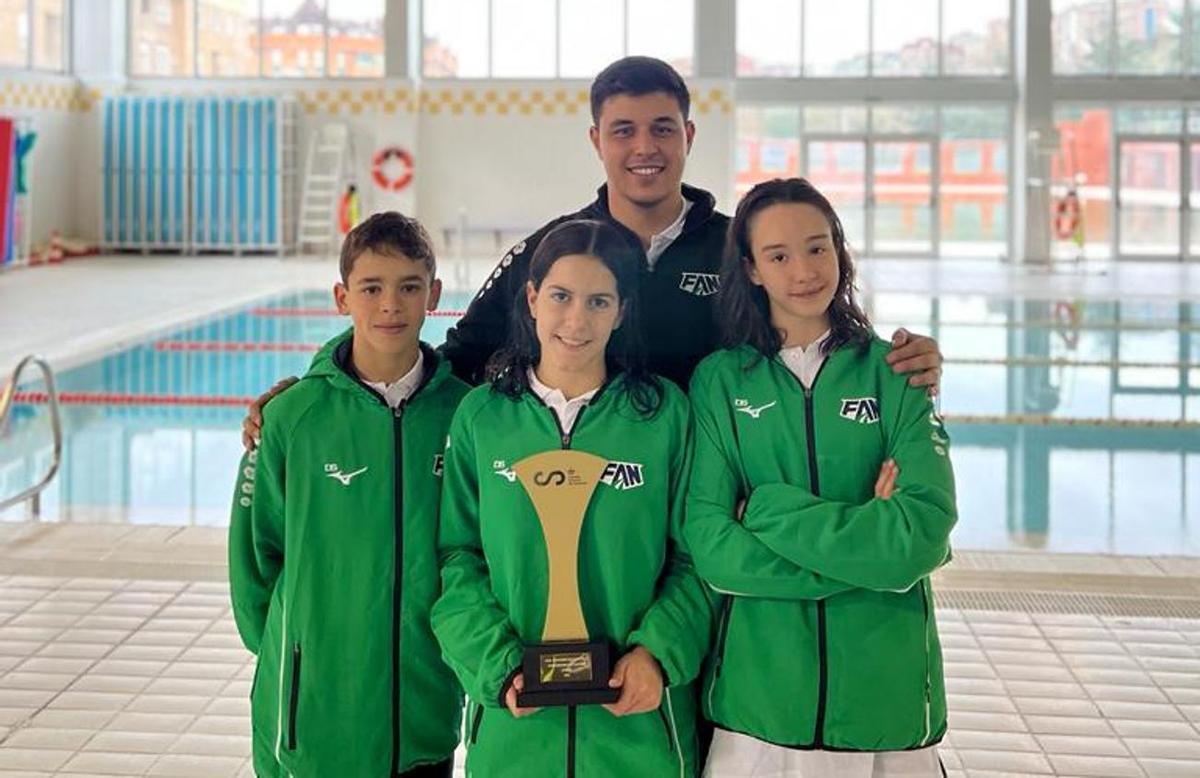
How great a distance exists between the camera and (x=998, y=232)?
21.9 meters

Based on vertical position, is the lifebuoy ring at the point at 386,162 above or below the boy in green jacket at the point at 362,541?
above

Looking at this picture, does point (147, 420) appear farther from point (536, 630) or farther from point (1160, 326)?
point (1160, 326)

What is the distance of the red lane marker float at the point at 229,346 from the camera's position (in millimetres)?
10711

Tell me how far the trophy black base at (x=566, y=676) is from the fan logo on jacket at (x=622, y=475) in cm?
23

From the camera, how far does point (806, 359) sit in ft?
6.77

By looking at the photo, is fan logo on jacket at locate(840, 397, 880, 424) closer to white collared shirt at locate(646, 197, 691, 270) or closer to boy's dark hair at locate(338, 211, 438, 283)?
white collared shirt at locate(646, 197, 691, 270)

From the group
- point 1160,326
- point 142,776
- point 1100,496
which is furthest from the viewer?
point 1160,326

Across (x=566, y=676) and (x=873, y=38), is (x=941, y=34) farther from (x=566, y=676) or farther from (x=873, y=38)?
(x=566, y=676)

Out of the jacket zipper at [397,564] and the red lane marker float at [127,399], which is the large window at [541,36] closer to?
the red lane marker float at [127,399]

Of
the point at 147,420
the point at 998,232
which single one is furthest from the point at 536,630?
the point at 998,232

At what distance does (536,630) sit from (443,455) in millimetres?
332

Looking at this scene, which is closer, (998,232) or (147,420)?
(147,420)

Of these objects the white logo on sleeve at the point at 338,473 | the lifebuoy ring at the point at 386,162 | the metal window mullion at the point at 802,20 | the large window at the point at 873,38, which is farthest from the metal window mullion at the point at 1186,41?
the white logo on sleeve at the point at 338,473

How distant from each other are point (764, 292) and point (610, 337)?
0.26 meters
